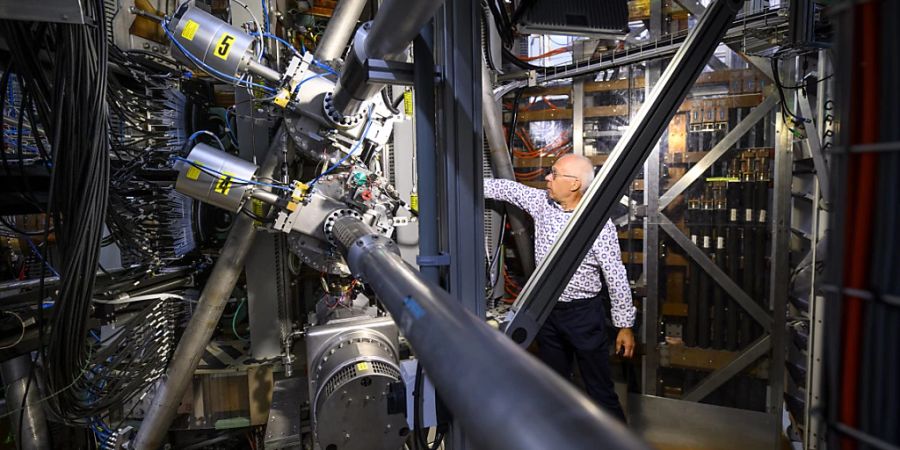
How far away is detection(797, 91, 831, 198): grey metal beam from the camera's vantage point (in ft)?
8.75

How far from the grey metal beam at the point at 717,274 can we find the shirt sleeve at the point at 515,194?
1.12 m

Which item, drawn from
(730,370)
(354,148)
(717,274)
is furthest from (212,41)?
(730,370)

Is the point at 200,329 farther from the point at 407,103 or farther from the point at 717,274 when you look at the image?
the point at 717,274

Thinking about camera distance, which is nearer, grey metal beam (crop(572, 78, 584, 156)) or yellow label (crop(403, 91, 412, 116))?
yellow label (crop(403, 91, 412, 116))

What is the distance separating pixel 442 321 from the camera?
708mm

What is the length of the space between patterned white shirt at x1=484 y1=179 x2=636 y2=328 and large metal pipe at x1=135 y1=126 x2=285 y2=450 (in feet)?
5.55

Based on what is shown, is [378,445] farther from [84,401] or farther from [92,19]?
[92,19]

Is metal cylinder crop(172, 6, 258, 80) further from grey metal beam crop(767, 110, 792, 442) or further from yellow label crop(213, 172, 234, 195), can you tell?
grey metal beam crop(767, 110, 792, 442)

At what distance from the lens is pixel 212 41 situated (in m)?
2.14

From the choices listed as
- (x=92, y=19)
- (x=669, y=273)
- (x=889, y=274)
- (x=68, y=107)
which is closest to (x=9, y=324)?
(x=68, y=107)

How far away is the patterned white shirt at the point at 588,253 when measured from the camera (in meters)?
3.23

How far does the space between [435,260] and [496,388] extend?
38.5 inches

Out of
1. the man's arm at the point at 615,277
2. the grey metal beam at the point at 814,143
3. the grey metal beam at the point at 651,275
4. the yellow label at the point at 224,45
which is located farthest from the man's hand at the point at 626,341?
the yellow label at the point at 224,45

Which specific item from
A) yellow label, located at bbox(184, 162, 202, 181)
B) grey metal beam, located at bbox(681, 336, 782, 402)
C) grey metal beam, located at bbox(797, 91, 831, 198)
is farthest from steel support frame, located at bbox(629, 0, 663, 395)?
yellow label, located at bbox(184, 162, 202, 181)
